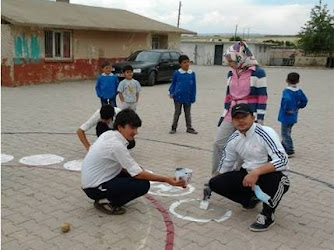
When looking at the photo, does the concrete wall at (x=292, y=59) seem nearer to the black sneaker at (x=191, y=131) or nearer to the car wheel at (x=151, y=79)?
the car wheel at (x=151, y=79)

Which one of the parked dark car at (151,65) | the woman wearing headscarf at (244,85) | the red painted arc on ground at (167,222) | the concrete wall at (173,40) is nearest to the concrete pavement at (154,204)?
the red painted arc on ground at (167,222)

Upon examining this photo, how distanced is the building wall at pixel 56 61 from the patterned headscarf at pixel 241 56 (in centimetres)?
1336

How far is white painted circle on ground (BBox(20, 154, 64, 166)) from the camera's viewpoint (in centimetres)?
585

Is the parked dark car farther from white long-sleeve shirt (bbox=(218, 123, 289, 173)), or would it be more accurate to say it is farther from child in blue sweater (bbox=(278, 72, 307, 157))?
white long-sleeve shirt (bbox=(218, 123, 289, 173))

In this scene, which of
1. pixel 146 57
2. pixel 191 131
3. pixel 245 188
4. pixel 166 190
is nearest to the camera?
pixel 245 188

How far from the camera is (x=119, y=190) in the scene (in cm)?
400

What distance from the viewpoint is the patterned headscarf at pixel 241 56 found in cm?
458

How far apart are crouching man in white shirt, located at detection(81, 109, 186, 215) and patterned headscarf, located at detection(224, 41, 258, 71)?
140 cm

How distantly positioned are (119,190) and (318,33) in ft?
123

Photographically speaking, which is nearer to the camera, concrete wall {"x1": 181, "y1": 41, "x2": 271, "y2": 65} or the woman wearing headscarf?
the woman wearing headscarf

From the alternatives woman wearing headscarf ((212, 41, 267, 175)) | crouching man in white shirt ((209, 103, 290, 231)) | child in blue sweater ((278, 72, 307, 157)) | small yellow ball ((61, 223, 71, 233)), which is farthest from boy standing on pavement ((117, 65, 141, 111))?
small yellow ball ((61, 223, 71, 233))

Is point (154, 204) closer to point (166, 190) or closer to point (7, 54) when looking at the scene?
point (166, 190)

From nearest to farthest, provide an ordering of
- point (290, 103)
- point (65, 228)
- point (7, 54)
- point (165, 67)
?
1. point (65, 228)
2. point (290, 103)
3. point (7, 54)
4. point (165, 67)

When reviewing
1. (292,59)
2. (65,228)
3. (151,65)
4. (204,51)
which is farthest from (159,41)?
(65,228)
